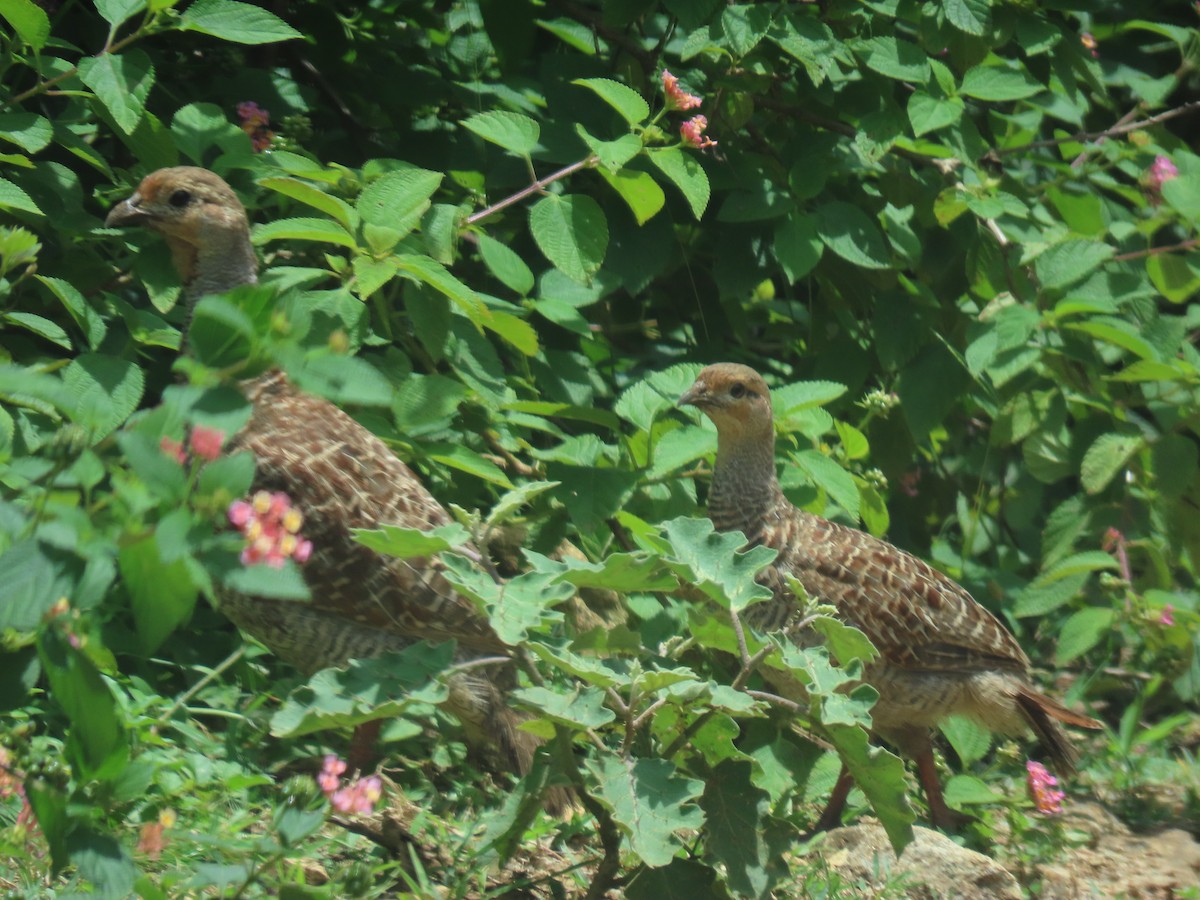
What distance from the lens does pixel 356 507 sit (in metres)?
4.40

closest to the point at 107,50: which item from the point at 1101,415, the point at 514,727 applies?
the point at 514,727

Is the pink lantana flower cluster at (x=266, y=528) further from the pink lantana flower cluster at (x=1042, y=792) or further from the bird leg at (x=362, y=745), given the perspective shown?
the pink lantana flower cluster at (x=1042, y=792)

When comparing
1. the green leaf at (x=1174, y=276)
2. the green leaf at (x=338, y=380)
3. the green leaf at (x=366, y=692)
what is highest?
the green leaf at (x=338, y=380)

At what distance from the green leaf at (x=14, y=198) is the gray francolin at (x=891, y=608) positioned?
222 centimetres

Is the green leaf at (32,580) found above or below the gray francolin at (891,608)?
above

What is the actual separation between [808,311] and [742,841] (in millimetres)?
3232

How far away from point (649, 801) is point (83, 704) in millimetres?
1243

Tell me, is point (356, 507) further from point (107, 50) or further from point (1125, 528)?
point (1125, 528)

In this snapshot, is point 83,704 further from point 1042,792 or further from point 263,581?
point 1042,792

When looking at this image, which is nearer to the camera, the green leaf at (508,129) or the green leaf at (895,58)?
the green leaf at (508,129)

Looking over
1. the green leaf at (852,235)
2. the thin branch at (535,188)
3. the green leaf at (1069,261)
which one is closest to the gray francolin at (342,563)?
the thin branch at (535,188)

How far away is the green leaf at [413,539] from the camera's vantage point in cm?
305

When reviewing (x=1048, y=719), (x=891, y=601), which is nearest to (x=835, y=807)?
(x=891, y=601)

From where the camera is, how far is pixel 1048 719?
17.1ft
